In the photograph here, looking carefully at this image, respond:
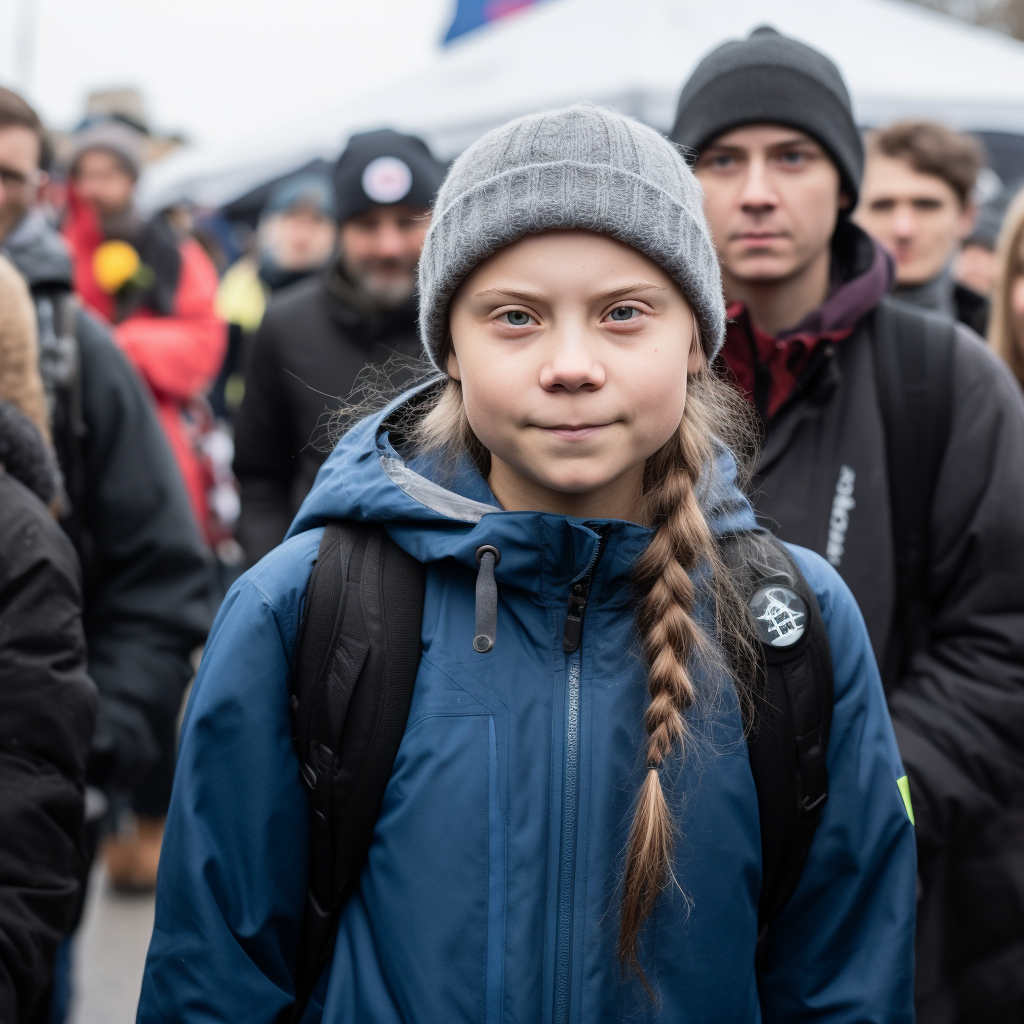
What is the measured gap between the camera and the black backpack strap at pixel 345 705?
178 cm

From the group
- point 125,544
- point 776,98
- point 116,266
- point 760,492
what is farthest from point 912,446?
point 116,266

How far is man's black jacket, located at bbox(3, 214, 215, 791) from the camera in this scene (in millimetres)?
3270

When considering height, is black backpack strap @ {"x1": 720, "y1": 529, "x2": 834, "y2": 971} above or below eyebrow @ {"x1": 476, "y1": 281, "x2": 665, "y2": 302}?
below

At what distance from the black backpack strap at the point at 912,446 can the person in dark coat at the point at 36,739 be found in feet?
5.09


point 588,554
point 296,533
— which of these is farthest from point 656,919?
point 296,533

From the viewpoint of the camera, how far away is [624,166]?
187 cm

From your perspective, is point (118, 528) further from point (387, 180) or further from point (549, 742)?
point (549, 742)

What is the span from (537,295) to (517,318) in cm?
5

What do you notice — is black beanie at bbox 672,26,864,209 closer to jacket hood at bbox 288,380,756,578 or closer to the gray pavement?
jacket hood at bbox 288,380,756,578

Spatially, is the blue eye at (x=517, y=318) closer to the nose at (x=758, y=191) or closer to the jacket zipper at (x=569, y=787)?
the jacket zipper at (x=569, y=787)

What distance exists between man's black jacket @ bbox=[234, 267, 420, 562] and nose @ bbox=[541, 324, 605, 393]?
2.47 metres

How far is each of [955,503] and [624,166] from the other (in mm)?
1121

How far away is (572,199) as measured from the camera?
180 centimetres

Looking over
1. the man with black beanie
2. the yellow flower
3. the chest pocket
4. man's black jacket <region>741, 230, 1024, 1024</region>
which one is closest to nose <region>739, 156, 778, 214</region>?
the man with black beanie
